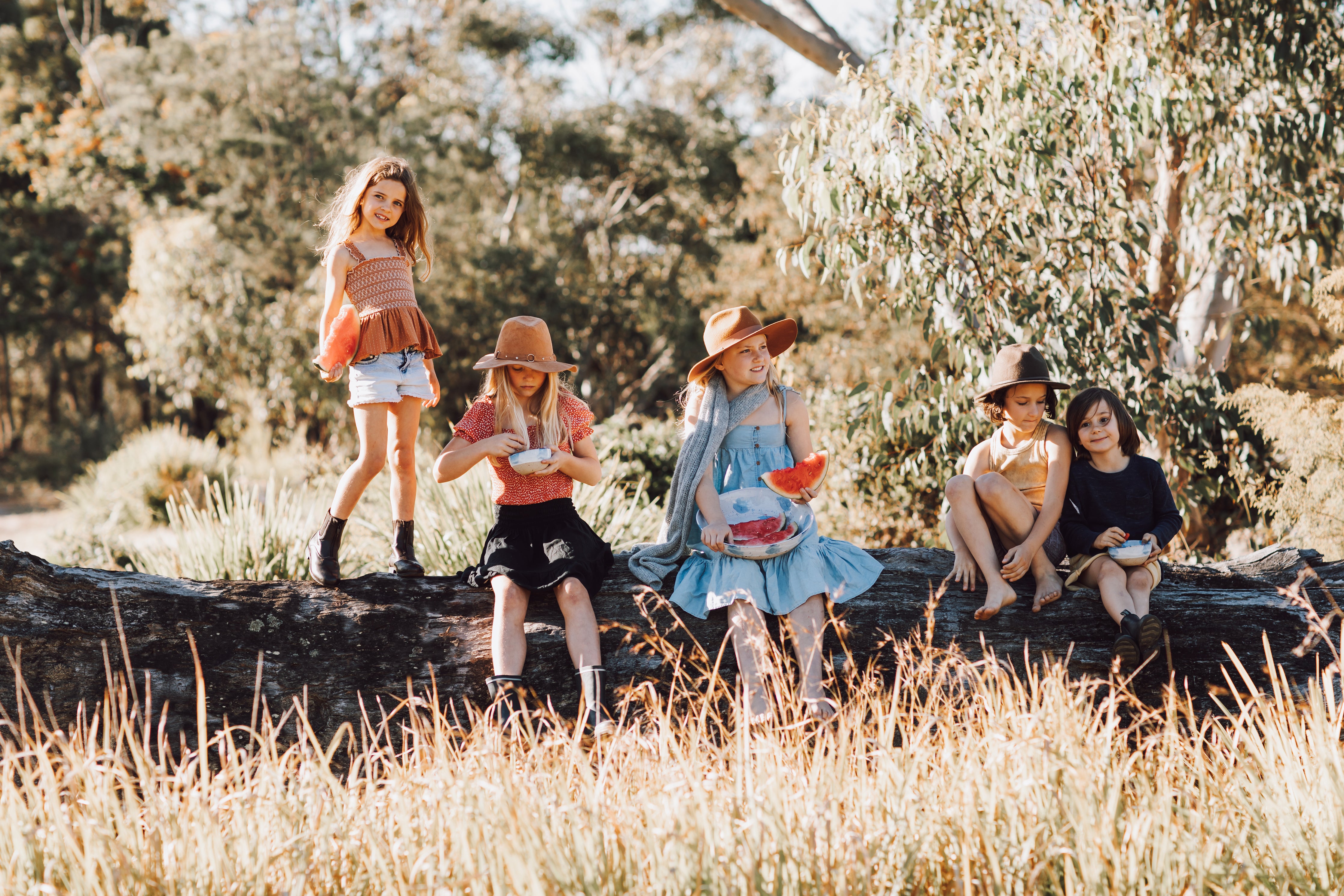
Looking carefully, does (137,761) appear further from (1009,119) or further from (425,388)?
(1009,119)

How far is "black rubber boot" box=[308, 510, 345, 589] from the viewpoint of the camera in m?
3.51

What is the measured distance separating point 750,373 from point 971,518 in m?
0.96

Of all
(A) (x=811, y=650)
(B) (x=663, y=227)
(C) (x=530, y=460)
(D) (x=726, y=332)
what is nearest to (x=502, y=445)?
(C) (x=530, y=460)

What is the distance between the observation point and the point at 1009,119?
4812 millimetres

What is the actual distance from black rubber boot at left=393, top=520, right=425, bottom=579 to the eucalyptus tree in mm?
2571

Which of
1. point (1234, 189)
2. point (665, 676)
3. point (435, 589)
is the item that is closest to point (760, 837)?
point (665, 676)

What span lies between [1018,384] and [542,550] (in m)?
1.87

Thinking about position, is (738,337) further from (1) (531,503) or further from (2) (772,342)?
(1) (531,503)

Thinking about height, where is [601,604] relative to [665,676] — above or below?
above

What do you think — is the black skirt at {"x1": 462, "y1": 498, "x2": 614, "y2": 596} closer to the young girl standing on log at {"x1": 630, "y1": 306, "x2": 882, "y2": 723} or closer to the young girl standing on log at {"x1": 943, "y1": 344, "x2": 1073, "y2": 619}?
the young girl standing on log at {"x1": 630, "y1": 306, "x2": 882, "y2": 723}

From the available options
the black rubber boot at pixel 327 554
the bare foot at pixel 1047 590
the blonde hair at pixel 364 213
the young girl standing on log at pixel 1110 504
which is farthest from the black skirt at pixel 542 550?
the young girl standing on log at pixel 1110 504

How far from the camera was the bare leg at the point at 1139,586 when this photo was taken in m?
3.41

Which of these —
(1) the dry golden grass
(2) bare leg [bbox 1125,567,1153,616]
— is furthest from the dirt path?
(2) bare leg [bbox 1125,567,1153,616]

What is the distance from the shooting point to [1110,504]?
3.67 metres
